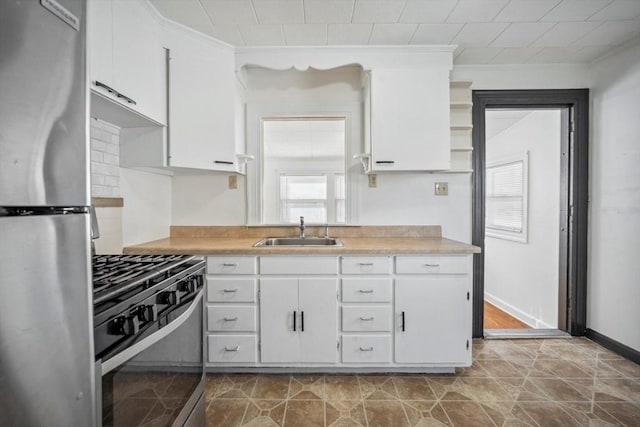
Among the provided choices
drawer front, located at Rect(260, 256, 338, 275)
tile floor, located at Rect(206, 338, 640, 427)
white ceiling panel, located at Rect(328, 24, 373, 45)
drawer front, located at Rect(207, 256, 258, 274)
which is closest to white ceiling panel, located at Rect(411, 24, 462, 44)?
white ceiling panel, located at Rect(328, 24, 373, 45)

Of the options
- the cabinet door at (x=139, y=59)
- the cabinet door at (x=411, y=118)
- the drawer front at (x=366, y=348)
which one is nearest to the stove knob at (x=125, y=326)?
the cabinet door at (x=139, y=59)

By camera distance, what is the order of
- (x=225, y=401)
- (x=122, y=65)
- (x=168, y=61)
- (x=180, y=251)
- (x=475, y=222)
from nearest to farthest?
(x=122, y=65) → (x=225, y=401) → (x=180, y=251) → (x=168, y=61) → (x=475, y=222)

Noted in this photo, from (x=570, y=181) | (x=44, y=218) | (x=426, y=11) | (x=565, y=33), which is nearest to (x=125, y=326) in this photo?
(x=44, y=218)

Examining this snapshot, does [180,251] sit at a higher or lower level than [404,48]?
lower

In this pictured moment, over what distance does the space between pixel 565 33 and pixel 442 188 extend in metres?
1.33

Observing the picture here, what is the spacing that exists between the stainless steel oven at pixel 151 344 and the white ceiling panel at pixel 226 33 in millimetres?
1576

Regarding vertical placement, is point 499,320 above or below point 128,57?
below

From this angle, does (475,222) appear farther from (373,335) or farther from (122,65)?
(122,65)

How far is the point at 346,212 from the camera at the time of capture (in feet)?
7.89

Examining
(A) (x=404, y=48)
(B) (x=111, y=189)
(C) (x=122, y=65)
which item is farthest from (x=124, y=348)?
(A) (x=404, y=48)

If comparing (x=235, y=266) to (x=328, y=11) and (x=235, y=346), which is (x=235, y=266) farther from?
(x=328, y=11)

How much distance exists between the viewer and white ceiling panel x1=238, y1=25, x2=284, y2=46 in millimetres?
1870

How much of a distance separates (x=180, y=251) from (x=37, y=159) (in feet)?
4.36

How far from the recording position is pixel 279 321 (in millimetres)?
1819
